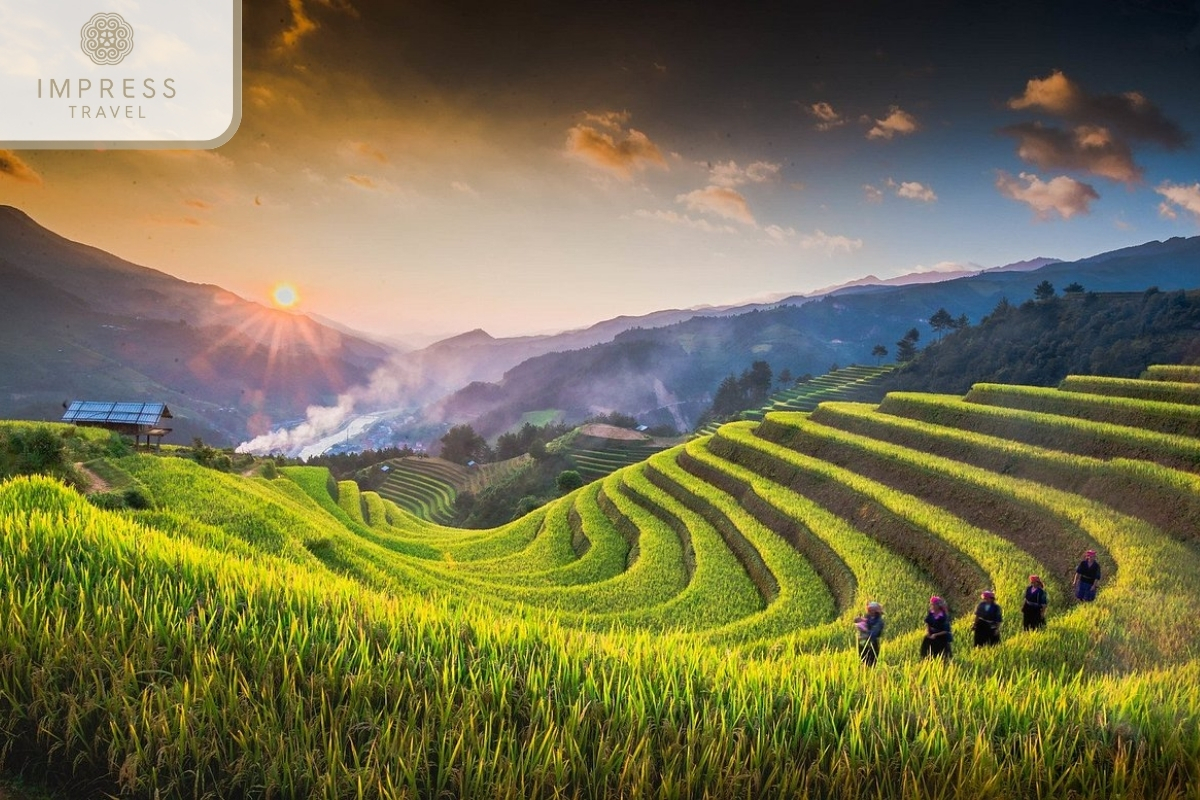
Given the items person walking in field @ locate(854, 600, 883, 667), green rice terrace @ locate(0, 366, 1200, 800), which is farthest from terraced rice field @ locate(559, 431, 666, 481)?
green rice terrace @ locate(0, 366, 1200, 800)

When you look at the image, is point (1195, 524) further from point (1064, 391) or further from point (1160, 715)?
point (1160, 715)

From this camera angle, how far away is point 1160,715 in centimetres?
292

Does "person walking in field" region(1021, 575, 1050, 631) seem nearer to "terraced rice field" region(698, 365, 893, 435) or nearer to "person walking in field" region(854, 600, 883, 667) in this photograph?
"person walking in field" region(854, 600, 883, 667)

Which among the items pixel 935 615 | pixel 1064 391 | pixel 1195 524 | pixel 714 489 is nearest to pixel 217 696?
pixel 935 615

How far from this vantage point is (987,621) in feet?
23.8

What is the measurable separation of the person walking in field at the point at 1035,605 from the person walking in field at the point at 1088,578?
1.61 meters

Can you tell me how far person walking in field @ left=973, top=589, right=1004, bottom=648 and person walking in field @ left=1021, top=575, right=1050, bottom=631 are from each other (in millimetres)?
973

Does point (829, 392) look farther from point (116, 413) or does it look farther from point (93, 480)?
point (93, 480)

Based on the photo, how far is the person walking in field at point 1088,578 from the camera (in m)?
8.62

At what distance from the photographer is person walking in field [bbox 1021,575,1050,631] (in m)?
7.71

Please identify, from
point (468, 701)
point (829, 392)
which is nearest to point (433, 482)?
point (829, 392)

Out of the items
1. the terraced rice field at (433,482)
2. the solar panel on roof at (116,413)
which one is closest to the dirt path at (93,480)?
the solar panel on roof at (116,413)

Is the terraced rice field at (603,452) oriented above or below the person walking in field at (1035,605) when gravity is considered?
below

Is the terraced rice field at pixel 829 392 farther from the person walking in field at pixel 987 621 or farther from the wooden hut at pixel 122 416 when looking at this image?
the person walking in field at pixel 987 621
